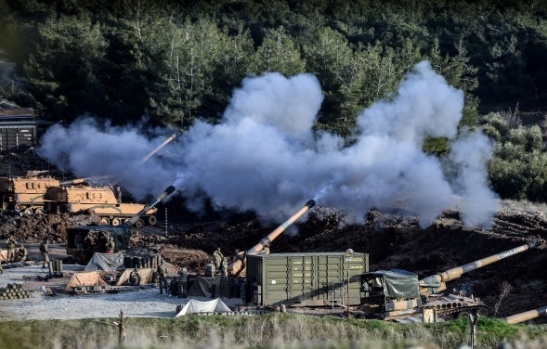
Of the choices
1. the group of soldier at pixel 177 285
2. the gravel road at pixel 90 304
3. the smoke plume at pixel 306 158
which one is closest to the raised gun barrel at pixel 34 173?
the smoke plume at pixel 306 158

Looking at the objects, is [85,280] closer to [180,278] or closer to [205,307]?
[180,278]

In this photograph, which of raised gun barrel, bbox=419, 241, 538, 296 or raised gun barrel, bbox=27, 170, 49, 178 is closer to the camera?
raised gun barrel, bbox=419, 241, 538, 296

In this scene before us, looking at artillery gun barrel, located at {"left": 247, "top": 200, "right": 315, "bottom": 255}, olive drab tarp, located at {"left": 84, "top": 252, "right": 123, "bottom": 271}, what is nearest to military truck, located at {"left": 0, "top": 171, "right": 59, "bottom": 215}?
olive drab tarp, located at {"left": 84, "top": 252, "right": 123, "bottom": 271}

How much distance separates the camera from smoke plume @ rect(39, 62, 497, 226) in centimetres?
4947

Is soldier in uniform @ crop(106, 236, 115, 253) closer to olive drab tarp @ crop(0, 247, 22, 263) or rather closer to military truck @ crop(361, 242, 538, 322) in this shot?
olive drab tarp @ crop(0, 247, 22, 263)

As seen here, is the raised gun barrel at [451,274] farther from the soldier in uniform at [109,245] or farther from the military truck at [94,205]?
the military truck at [94,205]

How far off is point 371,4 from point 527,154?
120ft

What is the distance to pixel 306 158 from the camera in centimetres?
5303


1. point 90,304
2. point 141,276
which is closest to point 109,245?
point 141,276

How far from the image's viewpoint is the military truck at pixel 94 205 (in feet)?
191

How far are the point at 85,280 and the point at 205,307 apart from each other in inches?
314

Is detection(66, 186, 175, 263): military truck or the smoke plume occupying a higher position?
the smoke plume

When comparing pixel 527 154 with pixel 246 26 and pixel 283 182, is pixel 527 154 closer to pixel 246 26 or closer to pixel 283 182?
pixel 283 182

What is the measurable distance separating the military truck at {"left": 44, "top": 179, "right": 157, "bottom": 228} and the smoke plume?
2.34 m
